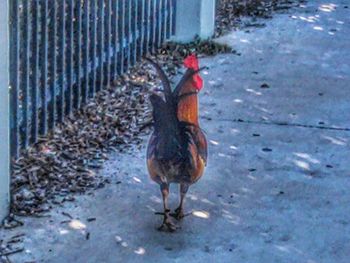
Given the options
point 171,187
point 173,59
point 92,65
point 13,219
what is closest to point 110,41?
point 92,65

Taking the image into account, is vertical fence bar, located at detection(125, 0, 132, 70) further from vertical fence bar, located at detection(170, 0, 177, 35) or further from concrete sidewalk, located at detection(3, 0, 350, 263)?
vertical fence bar, located at detection(170, 0, 177, 35)

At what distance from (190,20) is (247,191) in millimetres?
3388

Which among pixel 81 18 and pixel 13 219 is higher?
pixel 81 18

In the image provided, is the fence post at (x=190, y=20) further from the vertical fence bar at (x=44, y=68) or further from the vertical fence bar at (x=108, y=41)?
the vertical fence bar at (x=44, y=68)

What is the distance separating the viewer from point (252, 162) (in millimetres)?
5832

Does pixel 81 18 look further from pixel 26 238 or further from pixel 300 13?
pixel 300 13

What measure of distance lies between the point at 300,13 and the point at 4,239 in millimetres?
5679

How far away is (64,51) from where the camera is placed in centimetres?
631

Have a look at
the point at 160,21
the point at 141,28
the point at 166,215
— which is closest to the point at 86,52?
the point at 141,28

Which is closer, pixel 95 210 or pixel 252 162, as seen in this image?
pixel 95 210

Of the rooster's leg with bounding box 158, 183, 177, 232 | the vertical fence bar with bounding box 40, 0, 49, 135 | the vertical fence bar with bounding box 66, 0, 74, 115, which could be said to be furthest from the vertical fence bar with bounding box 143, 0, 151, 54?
the rooster's leg with bounding box 158, 183, 177, 232

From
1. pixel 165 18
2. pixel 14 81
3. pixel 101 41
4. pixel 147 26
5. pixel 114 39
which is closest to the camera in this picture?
pixel 14 81

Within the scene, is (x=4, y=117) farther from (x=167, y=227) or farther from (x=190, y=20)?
(x=190, y=20)

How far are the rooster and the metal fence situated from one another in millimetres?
1175
